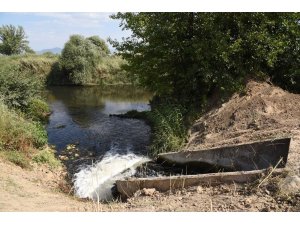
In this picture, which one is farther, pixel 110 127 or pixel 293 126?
pixel 110 127

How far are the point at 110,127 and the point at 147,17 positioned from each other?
5693 mm

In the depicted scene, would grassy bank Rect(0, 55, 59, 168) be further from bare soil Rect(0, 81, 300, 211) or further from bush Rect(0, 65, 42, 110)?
bare soil Rect(0, 81, 300, 211)

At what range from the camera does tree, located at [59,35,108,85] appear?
124 feet

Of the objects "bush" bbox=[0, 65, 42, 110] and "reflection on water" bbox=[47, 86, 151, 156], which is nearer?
"reflection on water" bbox=[47, 86, 151, 156]

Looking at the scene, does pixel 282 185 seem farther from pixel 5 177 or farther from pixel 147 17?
pixel 147 17

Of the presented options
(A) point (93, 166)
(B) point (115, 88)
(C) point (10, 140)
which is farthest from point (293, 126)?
(B) point (115, 88)

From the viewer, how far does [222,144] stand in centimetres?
1112

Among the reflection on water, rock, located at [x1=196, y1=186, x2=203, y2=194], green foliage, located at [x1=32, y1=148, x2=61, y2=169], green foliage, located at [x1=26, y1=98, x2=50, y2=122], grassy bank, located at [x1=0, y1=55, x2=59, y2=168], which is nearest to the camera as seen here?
rock, located at [x1=196, y1=186, x2=203, y2=194]

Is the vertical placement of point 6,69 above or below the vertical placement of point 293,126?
above

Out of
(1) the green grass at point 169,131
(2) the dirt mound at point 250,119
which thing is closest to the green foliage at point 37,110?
(1) the green grass at point 169,131

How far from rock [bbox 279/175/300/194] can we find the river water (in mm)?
3564

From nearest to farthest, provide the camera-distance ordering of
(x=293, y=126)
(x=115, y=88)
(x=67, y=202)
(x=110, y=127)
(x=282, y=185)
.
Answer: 1. (x=282, y=185)
2. (x=67, y=202)
3. (x=293, y=126)
4. (x=110, y=127)
5. (x=115, y=88)

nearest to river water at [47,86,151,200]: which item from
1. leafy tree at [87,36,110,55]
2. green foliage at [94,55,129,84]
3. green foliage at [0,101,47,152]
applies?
green foliage at [0,101,47,152]

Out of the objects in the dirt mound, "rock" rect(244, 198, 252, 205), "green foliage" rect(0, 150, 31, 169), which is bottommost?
"green foliage" rect(0, 150, 31, 169)
